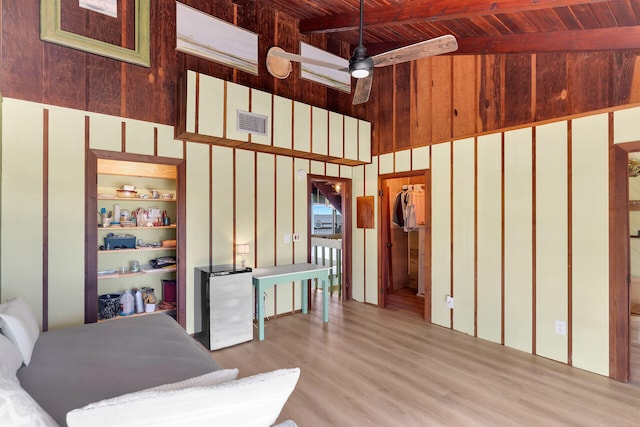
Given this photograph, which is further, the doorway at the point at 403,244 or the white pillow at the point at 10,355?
the doorway at the point at 403,244

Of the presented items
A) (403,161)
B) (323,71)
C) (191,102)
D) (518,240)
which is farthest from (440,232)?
Answer: (191,102)

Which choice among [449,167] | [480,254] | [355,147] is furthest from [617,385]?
[355,147]

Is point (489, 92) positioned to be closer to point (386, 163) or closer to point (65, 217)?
point (386, 163)

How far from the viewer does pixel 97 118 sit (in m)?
3.26

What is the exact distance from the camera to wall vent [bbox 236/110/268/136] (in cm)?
376

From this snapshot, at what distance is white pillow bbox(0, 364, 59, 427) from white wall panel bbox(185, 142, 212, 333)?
8.66 feet

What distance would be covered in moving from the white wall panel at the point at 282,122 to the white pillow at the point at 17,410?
11.0 ft

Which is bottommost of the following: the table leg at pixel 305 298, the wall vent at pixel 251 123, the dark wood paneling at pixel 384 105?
the table leg at pixel 305 298

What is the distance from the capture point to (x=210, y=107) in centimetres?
354

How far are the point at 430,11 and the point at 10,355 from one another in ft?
13.7

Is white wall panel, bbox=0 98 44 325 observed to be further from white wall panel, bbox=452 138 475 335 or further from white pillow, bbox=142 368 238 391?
white wall panel, bbox=452 138 475 335

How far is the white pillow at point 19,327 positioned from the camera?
1839 mm

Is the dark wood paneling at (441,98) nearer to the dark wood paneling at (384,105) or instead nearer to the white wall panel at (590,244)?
the dark wood paneling at (384,105)

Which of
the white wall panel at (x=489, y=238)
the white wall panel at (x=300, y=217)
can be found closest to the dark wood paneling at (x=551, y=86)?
the white wall panel at (x=489, y=238)
